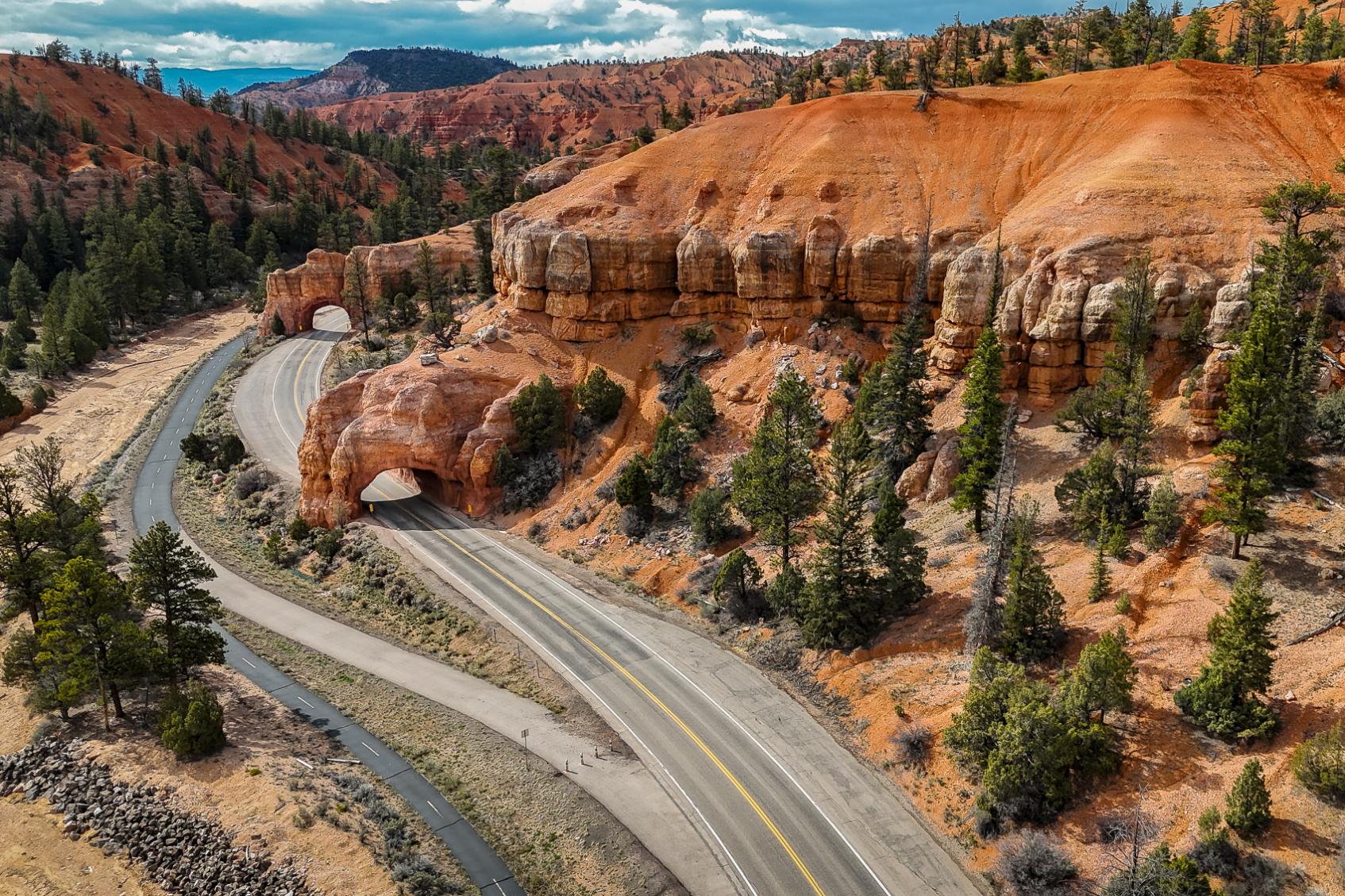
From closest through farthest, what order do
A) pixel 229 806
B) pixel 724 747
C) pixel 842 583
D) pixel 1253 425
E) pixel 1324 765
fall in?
pixel 1324 765, pixel 229 806, pixel 1253 425, pixel 724 747, pixel 842 583

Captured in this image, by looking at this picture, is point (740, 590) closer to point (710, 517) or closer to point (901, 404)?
point (710, 517)

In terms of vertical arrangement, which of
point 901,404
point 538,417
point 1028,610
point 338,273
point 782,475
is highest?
point 338,273

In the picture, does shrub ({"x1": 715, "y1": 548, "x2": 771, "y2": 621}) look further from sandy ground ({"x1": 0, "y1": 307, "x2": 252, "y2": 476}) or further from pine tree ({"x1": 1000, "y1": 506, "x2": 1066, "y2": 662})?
sandy ground ({"x1": 0, "y1": 307, "x2": 252, "y2": 476})

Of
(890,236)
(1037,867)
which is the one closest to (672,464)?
(890,236)

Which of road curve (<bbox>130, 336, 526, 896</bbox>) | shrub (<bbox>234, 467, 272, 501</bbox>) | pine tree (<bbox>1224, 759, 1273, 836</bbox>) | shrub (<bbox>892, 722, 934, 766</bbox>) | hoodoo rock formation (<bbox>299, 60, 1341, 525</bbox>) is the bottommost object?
road curve (<bbox>130, 336, 526, 896</bbox>)

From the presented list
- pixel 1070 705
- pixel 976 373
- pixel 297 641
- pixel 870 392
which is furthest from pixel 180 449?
pixel 1070 705

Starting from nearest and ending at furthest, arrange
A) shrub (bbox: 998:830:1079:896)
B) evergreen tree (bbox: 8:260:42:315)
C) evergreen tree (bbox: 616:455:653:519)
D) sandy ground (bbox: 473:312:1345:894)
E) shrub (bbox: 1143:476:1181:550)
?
shrub (bbox: 998:830:1079:896) < sandy ground (bbox: 473:312:1345:894) < shrub (bbox: 1143:476:1181:550) < evergreen tree (bbox: 616:455:653:519) < evergreen tree (bbox: 8:260:42:315)

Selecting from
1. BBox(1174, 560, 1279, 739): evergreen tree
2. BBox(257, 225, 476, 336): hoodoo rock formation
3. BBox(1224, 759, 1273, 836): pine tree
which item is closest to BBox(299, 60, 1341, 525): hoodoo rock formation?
BBox(1174, 560, 1279, 739): evergreen tree
